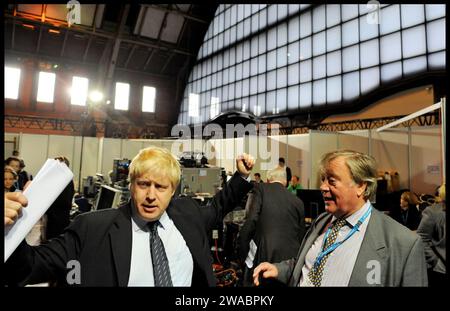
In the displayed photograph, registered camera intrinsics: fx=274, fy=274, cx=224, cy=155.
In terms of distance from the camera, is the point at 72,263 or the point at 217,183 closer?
the point at 72,263

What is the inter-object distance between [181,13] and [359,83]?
31.9ft

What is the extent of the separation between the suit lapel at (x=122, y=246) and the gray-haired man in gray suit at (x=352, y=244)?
579mm

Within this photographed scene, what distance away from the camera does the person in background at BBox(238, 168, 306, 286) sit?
106 inches

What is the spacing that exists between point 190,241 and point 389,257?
798 millimetres

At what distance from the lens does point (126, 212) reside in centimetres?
109

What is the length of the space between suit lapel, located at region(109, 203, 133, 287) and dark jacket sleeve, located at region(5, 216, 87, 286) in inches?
4.5

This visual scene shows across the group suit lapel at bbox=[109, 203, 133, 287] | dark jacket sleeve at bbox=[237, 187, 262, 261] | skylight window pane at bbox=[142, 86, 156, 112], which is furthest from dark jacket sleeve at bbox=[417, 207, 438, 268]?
skylight window pane at bbox=[142, 86, 156, 112]

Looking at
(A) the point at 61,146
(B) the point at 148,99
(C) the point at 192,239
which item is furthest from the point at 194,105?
(C) the point at 192,239

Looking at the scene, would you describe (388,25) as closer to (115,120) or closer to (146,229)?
(146,229)

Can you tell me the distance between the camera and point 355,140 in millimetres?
7316

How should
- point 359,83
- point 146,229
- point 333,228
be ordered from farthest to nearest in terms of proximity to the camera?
1. point 359,83
2. point 333,228
3. point 146,229

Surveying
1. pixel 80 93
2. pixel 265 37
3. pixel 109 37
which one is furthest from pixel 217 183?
pixel 80 93

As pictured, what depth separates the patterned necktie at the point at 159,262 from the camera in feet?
3.26

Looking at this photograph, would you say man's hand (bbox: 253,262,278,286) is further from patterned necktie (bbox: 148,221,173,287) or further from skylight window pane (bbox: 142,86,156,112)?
skylight window pane (bbox: 142,86,156,112)
